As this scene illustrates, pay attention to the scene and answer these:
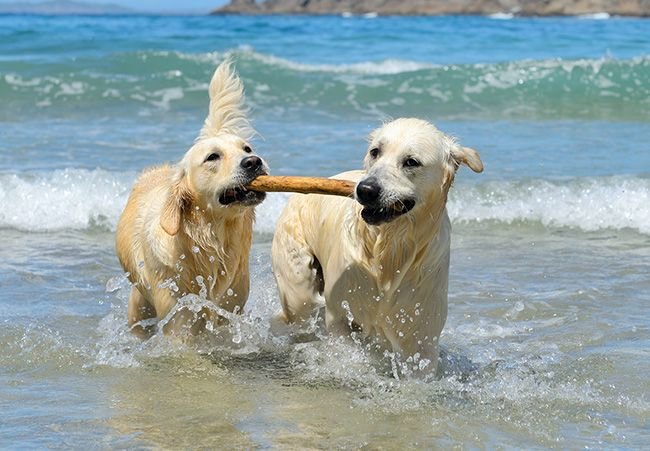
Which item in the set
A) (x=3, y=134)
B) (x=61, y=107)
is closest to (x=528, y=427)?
(x=3, y=134)

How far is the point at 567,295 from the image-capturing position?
7152 mm

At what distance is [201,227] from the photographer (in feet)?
18.9

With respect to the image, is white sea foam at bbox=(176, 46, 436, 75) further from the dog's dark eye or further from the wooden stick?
the dog's dark eye

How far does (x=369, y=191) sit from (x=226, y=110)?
173cm

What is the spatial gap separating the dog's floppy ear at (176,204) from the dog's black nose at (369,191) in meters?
1.32

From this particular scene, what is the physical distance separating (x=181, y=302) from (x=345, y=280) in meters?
1.10

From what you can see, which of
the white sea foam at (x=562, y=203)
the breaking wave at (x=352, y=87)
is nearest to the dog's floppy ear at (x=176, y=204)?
the white sea foam at (x=562, y=203)

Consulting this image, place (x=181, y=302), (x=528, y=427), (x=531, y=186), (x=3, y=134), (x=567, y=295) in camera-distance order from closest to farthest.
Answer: (x=528, y=427)
(x=181, y=302)
(x=567, y=295)
(x=531, y=186)
(x=3, y=134)

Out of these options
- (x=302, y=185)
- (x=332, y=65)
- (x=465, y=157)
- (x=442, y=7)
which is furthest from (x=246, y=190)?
(x=442, y=7)

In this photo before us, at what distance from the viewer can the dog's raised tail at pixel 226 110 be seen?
607 cm

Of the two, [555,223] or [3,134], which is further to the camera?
[3,134]

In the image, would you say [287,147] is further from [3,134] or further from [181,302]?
[181,302]

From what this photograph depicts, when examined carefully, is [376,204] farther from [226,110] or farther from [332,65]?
[332,65]

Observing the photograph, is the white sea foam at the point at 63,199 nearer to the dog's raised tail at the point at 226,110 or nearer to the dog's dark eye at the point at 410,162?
the dog's raised tail at the point at 226,110
